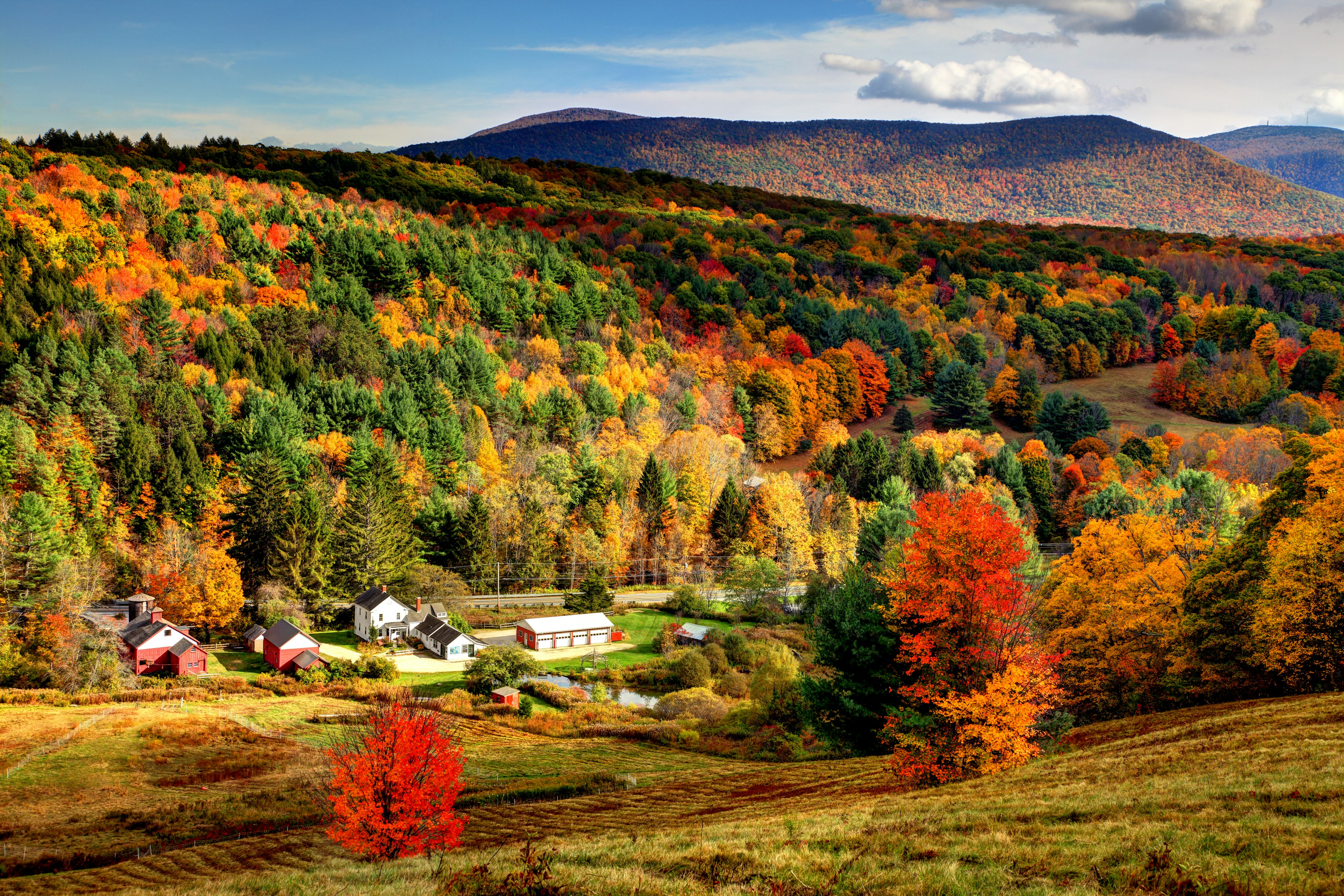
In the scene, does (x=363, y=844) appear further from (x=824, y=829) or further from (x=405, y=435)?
(x=405, y=435)

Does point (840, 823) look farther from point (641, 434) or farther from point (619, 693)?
point (641, 434)

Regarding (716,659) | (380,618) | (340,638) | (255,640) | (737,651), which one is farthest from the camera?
(340,638)

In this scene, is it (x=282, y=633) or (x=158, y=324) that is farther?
(x=158, y=324)

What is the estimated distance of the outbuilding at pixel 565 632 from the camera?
6097 cm

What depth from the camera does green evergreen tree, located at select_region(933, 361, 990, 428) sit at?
104m

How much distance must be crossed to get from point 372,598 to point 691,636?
23568 mm

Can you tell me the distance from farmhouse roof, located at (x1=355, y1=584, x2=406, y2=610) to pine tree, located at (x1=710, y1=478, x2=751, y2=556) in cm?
2913

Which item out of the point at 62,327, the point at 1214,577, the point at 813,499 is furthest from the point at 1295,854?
the point at 62,327

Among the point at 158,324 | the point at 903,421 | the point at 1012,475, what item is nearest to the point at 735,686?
the point at 1012,475

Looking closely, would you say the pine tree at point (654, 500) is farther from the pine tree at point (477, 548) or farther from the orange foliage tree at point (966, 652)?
the orange foliage tree at point (966, 652)

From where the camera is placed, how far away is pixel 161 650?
51.8 metres

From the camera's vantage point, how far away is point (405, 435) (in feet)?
258

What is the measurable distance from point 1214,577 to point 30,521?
208 feet

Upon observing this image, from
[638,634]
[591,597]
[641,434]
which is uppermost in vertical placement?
[641,434]
